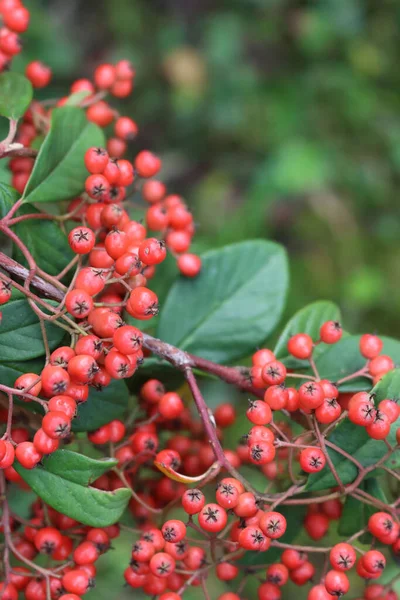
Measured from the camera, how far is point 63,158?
1.71 meters

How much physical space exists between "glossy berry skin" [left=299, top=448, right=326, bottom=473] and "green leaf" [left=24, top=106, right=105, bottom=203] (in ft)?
2.98

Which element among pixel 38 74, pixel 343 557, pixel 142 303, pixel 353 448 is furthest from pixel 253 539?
pixel 38 74

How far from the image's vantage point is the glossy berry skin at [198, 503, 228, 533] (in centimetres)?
139

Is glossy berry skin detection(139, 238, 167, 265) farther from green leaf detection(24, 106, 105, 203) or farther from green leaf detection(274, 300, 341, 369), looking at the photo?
green leaf detection(274, 300, 341, 369)

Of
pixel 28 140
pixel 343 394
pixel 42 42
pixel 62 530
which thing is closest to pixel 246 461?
pixel 343 394

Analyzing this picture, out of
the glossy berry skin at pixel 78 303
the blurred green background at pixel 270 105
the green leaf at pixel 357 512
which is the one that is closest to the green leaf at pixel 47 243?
the glossy berry skin at pixel 78 303

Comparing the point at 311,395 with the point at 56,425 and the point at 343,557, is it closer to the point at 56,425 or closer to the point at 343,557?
the point at 343,557

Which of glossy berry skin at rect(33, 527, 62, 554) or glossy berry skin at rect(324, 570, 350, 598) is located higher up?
glossy berry skin at rect(324, 570, 350, 598)

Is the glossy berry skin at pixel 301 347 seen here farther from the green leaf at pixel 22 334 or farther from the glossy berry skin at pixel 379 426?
the green leaf at pixel 22 334

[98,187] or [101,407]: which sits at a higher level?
[98,187]

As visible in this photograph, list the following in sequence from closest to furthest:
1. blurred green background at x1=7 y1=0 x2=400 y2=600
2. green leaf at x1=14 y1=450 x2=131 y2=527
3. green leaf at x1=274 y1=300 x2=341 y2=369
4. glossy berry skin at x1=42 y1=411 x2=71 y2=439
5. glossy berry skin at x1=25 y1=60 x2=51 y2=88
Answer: glossy berry skin at x1=42 y1=411 x2=71 y2=439
green leaf at x1=14 y1=450 x2=131 y2=527
green leaf at x1=274 y1=300 x2=341 y2=369
glossy berry skin at x1=25 y1=60 x2=51 y2=88
blurred green background at x1=7 y1=0 x2=400 y2=600

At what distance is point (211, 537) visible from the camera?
1.46 meters

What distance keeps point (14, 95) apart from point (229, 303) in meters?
0.86

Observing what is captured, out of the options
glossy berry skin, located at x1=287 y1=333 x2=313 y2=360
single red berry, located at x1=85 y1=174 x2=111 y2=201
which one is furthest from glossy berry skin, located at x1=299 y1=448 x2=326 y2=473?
single red berry, located at x1=85 y1=174 x2=111 y2=201
